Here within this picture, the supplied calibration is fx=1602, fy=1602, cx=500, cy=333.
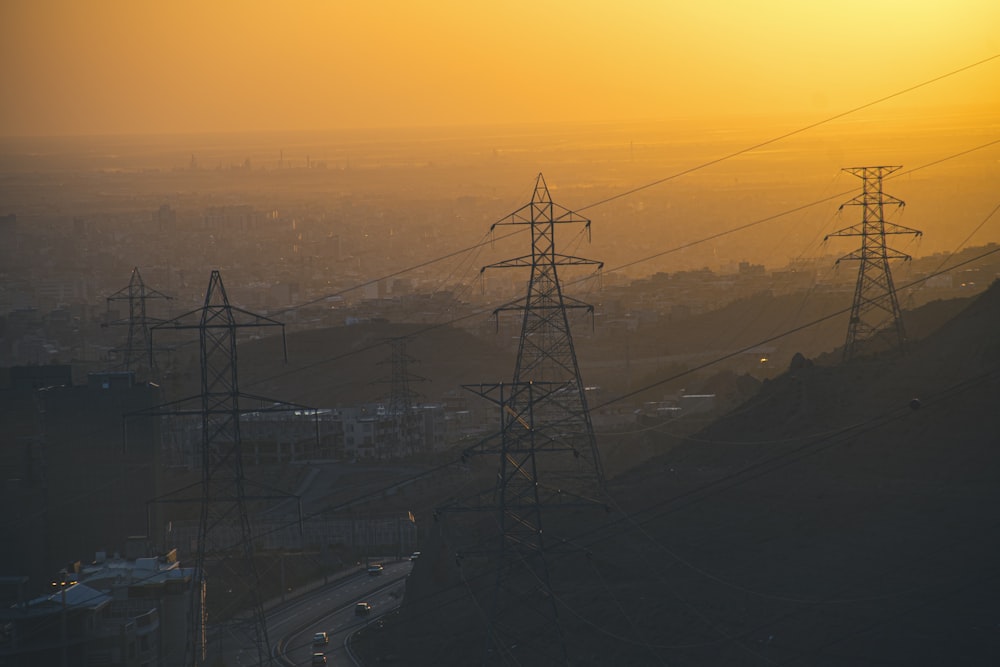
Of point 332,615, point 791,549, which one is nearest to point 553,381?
point 332,615

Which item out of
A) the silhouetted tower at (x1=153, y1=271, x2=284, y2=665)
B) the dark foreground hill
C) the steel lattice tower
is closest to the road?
the silhouetted tower at (x1=153, y1=271, x2=284, y2=665)

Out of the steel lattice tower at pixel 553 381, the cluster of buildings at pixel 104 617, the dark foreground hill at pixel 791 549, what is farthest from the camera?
the steel lattice tower at pixel 553 381

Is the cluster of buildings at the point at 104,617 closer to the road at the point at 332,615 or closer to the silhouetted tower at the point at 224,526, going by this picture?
the silhouetted tower at the point at 224,526

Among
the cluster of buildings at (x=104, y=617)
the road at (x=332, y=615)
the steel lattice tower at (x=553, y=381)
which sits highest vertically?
the steel lattice tower at (x=553, y=381)

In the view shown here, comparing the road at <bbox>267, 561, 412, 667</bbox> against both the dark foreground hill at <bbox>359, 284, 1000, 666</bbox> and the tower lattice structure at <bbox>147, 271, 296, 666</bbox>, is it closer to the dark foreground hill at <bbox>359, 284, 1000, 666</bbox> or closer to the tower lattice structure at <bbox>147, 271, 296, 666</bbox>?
the tower lattice structure at <bbox>147, 271, 296, 666</bbox>

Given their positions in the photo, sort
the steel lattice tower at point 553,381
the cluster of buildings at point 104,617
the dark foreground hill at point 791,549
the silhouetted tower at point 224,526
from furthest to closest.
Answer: the steel lattice tower at point 553,381, the cluster of buildings at point 104,617, the dark foreground hill at point 791,549, the silhouetted tower at point 224,526

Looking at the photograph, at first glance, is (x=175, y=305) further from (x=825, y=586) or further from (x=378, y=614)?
(x=825, y=586)

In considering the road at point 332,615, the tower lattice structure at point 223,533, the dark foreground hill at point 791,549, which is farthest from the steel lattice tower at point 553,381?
the road at point 332,615

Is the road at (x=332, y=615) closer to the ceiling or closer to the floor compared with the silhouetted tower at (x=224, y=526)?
closer to the floor

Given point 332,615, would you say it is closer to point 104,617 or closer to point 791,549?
point 104,617
